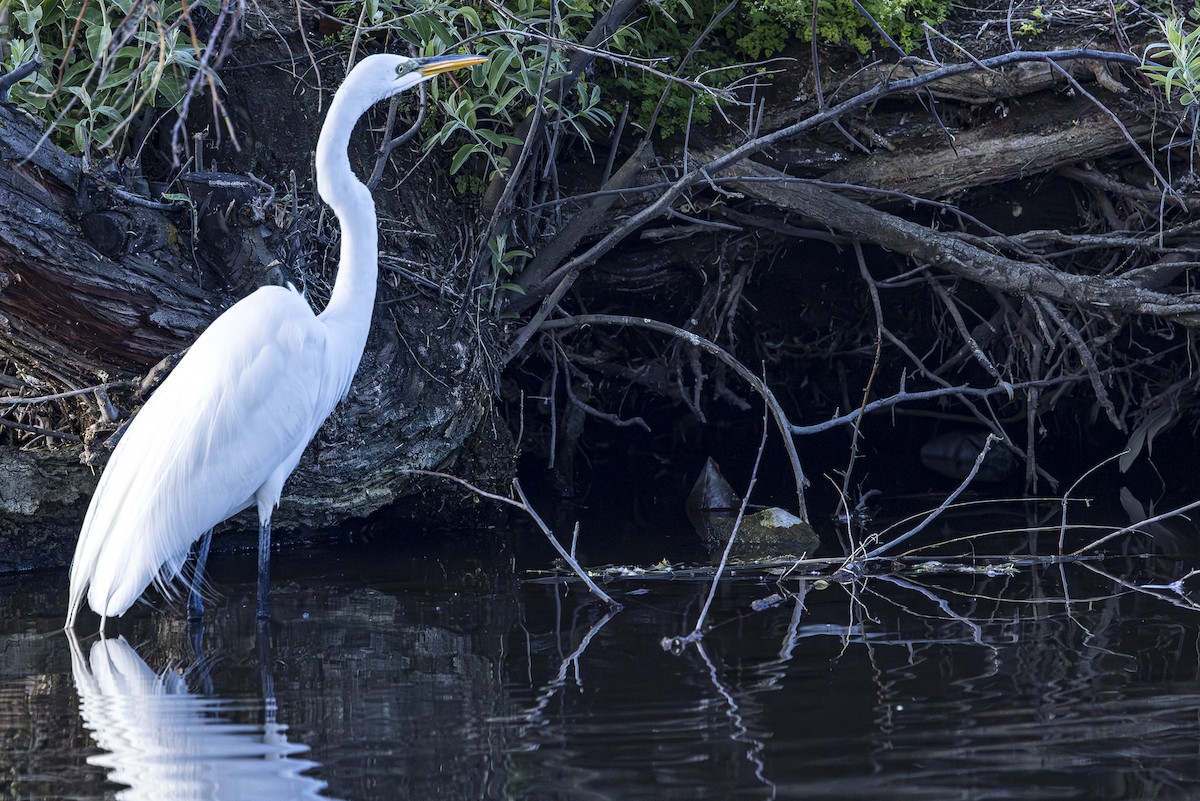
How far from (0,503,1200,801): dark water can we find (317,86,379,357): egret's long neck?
3.14 feet

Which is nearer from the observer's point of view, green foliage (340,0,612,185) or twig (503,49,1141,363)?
twig (503,49,1141,363)

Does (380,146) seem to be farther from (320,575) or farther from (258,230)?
(320,575)

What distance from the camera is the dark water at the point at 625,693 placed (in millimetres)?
2275

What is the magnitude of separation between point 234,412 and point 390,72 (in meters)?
1.20

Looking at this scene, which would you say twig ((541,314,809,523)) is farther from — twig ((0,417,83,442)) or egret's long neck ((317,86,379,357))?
twig ((0,417,83,442))

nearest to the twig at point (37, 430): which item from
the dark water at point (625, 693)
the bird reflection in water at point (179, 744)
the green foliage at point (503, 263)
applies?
the dark water at point (625, 693)

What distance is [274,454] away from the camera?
3.90 metres

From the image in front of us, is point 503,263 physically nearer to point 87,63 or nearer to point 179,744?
point 87,63

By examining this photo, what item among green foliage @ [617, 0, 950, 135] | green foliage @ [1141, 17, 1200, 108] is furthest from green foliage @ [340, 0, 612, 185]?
green foliage @ [1141, 17, 1200, 108]

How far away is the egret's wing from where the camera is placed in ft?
11.9

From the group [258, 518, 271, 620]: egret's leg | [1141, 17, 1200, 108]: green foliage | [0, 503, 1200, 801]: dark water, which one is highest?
[1141, 17, 1200, 108]: green foliage

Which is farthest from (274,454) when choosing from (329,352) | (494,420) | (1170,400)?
(1170,400)

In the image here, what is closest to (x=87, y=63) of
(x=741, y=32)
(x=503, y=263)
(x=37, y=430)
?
(x=37, y=430)

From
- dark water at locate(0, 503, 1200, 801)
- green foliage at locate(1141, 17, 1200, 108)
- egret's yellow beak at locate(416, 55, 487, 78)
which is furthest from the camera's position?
green foliage at locate(1141, 17, 1200, 108)
